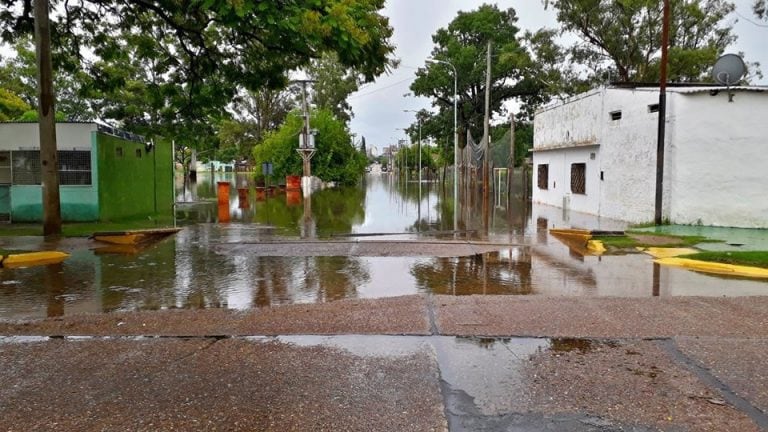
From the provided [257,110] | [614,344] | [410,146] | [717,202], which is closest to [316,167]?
[257,110]

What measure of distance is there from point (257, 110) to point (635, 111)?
55.0 meters

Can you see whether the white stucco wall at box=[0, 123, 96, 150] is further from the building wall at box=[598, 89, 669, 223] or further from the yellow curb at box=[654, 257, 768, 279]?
the building wall at box=[598, 89, 669, 223]

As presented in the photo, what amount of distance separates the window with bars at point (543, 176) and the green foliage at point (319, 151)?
23.3 m

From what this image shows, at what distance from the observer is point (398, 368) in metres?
5.14

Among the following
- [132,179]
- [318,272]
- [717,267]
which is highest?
[132,179]

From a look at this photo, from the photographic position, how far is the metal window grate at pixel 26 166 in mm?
17828

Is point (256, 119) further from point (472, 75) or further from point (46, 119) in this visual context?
point (46, 119)

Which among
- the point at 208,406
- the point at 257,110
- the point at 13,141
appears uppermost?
the point at 257,110

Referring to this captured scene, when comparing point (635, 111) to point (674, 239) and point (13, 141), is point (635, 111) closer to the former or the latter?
point (674, 239)

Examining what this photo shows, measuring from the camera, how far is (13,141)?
58.2ft

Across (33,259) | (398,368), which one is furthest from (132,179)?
(398,368)

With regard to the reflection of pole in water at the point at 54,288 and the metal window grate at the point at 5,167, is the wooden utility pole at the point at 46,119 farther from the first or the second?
the metal window grate at the point at 5,167

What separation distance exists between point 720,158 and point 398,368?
14.6 metres

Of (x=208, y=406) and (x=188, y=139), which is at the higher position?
(x=188, y=139)
